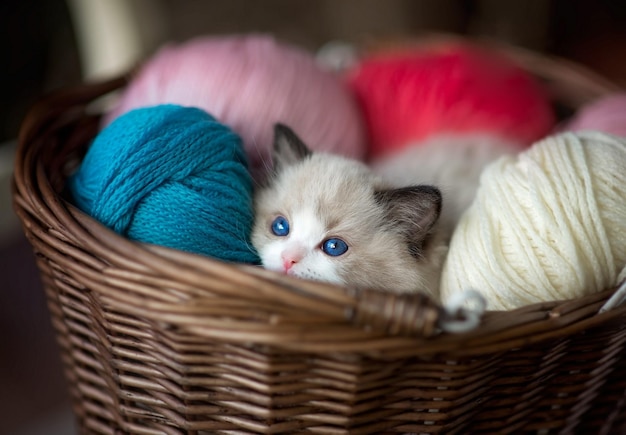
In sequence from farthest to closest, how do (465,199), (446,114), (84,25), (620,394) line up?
(84,25), (446,114), (465,199), (620,394)

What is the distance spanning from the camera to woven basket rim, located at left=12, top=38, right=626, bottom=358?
2.06 ft

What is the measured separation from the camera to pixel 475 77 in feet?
4.23

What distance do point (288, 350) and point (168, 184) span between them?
35cm

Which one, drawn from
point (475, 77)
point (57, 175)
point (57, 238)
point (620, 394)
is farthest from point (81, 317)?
point (475, 77)

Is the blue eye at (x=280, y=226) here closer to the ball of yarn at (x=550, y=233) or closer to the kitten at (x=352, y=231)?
the kitten at (x=352, y=231)

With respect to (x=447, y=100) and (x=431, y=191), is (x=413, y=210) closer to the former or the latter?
(x=431, y=191)

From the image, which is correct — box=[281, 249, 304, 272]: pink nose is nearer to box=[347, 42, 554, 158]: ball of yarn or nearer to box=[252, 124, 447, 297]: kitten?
box=[252, 124, 447, 297]: kitten

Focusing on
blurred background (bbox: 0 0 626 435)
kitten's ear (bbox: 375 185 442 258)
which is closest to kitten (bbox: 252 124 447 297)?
kitten's ear (bbox: 375 185 442 258)

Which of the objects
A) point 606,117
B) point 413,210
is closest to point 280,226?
point 413,210

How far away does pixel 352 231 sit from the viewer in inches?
35.6

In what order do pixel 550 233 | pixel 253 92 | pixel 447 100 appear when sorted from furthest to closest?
1. pixel 447 100
2. pixel 253 92
3. pixel 550 233

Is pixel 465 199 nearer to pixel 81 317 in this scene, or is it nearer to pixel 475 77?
pixel 475 77

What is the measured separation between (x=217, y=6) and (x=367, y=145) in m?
0.87

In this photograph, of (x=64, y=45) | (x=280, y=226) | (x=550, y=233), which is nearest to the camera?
(x=550, y=233)
